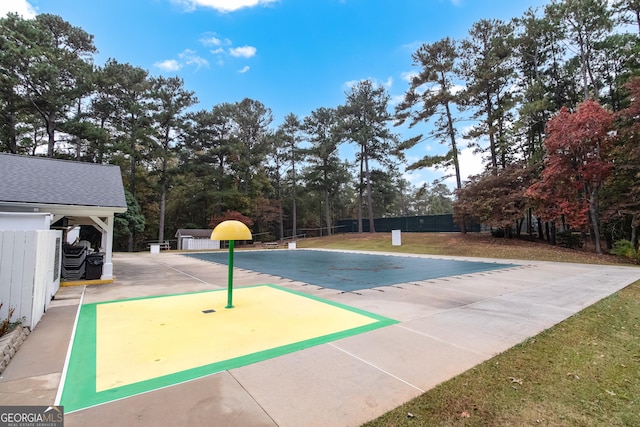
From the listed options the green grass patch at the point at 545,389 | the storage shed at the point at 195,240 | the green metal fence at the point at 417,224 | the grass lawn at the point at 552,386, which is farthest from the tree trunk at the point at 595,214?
the storage shed at the point at 195,240

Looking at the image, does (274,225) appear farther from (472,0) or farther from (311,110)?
(472,0)

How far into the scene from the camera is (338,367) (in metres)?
2.77

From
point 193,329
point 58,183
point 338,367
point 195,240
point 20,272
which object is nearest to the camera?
point 338,367

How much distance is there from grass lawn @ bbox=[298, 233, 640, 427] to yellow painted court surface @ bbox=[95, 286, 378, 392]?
1.74m

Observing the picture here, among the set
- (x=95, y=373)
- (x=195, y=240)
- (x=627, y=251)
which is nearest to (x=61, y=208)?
(x=95, y=373)

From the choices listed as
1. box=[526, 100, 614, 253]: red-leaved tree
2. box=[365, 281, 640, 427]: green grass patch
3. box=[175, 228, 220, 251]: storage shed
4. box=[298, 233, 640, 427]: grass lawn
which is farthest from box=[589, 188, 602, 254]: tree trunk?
box=[175, 228, 220, 251]: storage shed

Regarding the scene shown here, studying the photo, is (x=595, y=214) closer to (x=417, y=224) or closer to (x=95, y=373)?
(x=417, y=224)

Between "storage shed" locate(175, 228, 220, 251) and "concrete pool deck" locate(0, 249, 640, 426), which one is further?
"storage shed" locate(175, 228, 220, 251)

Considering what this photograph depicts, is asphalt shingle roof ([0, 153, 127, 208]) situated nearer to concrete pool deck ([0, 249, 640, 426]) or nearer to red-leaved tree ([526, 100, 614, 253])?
concrete pool deck ([0, 249, 640, 426])

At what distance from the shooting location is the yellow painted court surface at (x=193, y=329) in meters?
2.86

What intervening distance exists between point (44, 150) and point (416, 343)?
3251cm

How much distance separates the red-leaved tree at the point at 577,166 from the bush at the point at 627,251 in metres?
0.66

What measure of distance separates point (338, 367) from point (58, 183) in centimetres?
933

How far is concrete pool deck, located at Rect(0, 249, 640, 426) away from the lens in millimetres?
2033
